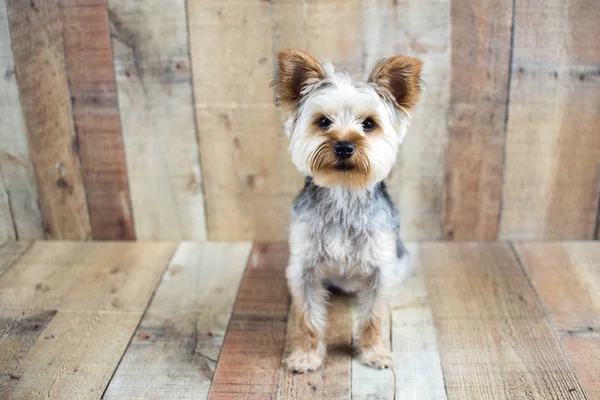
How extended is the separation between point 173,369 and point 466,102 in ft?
5.37

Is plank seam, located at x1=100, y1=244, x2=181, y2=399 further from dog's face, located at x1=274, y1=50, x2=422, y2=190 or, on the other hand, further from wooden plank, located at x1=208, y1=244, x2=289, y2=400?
dog's face, located at x1=274, y1=50, x2=422, y2=190

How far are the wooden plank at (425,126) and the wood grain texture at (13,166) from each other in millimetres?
1678

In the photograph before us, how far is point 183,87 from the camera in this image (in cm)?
278

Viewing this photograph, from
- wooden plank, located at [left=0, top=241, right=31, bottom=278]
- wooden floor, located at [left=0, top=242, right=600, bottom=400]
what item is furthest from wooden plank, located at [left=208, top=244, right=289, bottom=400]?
wooden plank, located at [left=0, top=241, right=31, bottom=278]

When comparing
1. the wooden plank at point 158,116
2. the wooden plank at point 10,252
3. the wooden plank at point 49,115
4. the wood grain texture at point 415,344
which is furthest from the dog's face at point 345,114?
the wooden plank at point 10,252

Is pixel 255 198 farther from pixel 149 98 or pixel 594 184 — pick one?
pixel 594 184

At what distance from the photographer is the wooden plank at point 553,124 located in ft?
8.53

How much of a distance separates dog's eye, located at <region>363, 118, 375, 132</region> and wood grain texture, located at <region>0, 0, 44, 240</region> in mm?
1652

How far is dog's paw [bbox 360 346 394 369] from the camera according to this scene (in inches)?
89.0

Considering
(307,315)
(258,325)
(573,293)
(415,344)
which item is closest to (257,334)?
(258,325)

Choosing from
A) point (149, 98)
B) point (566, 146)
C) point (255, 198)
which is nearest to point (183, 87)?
point (149, 98)

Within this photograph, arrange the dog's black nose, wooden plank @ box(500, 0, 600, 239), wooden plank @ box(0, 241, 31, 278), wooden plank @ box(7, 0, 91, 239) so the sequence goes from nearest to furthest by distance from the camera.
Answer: the dog's black nose < wooden plank @ box(500, 0, 600, 239) < wooden plank @ box(7, 0, 91, 239) < wooden plank @ box(0, 241, 31, 278)

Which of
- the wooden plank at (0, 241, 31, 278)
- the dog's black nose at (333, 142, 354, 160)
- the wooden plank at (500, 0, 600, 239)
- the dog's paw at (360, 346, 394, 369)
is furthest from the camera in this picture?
the wooden plank at (0, 241, 31, 278)

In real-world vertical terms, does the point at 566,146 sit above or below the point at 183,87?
below
